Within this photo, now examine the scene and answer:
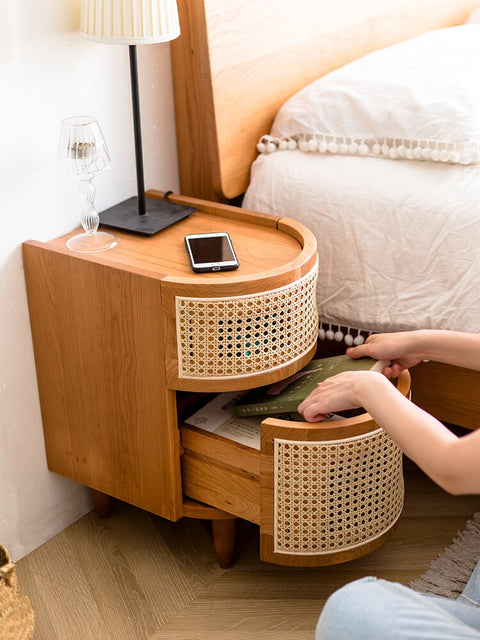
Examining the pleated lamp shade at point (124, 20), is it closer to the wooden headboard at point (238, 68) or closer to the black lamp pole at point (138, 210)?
the black lamp pole at point (138, 210)

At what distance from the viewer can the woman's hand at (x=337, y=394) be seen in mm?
1197

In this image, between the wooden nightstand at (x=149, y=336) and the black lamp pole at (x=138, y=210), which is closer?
the wooden nightstand at (x=149, y=336)

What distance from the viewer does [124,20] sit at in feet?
4.29

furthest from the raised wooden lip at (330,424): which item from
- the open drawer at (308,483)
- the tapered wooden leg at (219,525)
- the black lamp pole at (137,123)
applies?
the black lamp pole at (137,123)

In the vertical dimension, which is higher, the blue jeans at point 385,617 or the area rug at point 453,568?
the blue jeans at point 385,617

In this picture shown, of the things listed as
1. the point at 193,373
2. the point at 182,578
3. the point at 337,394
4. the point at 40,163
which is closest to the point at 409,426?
the point at 337,394

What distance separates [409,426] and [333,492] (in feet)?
0.97

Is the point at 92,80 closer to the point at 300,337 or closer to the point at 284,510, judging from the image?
the point at 300,337

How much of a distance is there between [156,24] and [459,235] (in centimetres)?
63

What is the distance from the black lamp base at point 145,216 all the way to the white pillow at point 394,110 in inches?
10.6

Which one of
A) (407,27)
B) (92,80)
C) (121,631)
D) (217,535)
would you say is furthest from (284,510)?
(407,27)

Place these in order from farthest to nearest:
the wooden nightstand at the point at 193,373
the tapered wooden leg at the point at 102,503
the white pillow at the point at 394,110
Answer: the tapered wooden leg at the point at 102,503
the white pillow at the point at 394,110
the wooden nightstand at the point at 193,373

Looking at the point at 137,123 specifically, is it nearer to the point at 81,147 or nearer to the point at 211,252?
the point at 81,147

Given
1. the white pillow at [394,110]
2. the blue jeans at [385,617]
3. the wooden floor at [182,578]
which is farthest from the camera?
the white pillow at [394,110]
